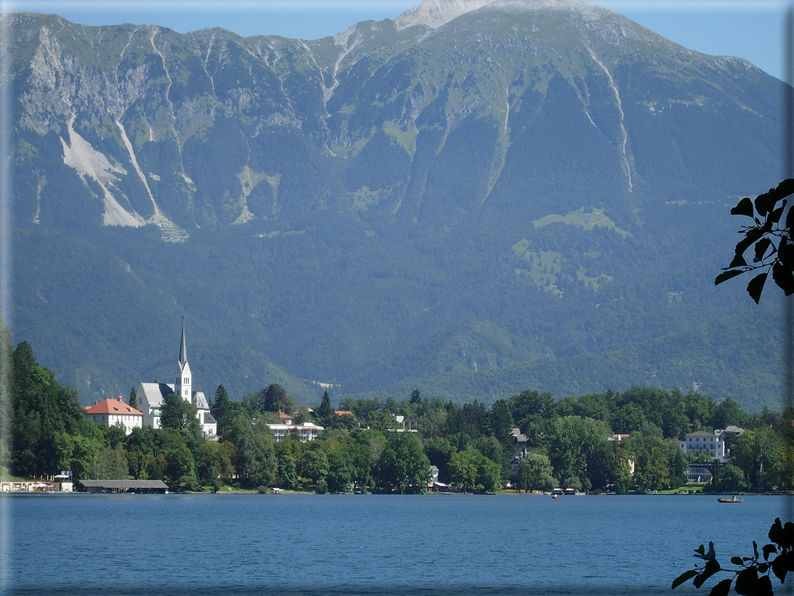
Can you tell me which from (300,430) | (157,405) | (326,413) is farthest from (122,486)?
(326,413)

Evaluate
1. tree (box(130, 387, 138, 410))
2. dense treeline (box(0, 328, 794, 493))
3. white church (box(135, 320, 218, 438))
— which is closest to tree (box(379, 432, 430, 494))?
dense treeline (box(0, 328, 794, 493))

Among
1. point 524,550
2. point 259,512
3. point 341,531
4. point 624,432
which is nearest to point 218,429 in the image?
point 624,432

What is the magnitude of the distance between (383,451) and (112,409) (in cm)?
3377

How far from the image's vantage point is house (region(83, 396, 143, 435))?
107375 millimetres

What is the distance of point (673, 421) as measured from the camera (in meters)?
122

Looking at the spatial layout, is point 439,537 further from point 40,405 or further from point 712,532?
point 40,405

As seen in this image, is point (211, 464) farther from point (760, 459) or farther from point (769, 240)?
point (769, 240)

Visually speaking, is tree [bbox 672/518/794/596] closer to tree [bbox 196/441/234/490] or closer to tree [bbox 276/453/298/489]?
tree [bbox 196/441/234/490]

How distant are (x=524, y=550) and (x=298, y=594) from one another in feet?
54.1

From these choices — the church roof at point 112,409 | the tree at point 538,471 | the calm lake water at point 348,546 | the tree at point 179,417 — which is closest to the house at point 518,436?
the tree at point 538,471

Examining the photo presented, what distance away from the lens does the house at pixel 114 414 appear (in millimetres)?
107375

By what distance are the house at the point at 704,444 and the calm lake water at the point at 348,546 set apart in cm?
4735

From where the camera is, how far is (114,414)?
109m

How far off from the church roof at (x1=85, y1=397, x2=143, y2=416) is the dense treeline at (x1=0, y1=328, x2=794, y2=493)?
9091 mm
